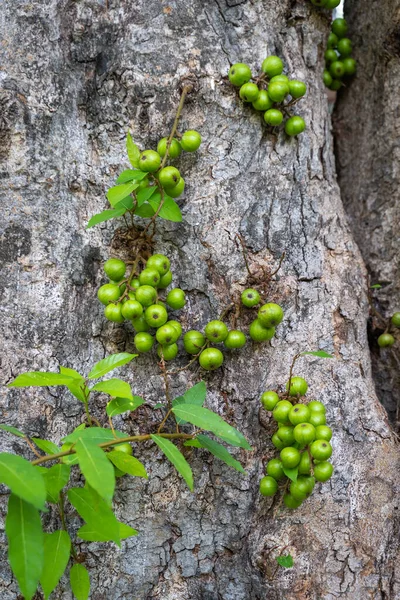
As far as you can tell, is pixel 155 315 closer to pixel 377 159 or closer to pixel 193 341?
pixel 193 341

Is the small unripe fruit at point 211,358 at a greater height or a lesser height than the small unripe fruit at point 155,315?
lesser

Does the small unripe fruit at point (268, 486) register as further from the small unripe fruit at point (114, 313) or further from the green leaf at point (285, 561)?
the small unripe fruit at point (114, 313)

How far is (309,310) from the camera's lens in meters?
2.84

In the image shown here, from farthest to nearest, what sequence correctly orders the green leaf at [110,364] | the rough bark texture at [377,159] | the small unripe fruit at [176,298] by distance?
the rough bark texture at [377,159], the small unripe fruit at [176,298], the green leaf at [110,364]

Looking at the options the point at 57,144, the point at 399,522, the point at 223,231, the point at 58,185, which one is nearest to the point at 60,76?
the point at 57,144

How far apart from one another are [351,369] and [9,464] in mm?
1828

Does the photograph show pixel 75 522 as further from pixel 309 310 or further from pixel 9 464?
pixel 309 310

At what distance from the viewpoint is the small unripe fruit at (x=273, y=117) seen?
2840 mm

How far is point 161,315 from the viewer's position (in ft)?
8.17

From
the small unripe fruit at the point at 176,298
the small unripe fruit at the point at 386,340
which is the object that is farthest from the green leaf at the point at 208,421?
the small unripe fruit at the point at 386,340

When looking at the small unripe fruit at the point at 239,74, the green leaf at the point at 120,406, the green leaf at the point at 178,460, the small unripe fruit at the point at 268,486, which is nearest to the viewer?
the green leaf at the point at 178,460

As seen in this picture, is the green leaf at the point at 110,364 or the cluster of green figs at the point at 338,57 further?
the cluster of green figs at the point at 338,57

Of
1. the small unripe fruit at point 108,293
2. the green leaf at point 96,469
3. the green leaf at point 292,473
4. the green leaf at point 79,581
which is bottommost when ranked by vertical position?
the green leaf at point 79,581

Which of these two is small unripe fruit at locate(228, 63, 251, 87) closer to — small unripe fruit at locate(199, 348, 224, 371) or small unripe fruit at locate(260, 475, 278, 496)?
small unripe fruit at locate(199, 348, 224, 371)
